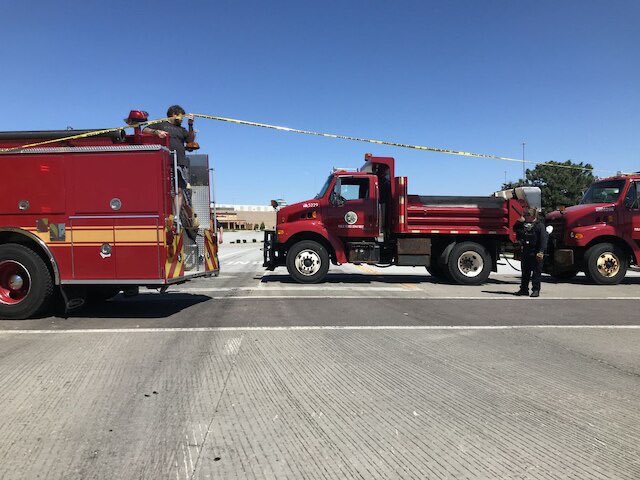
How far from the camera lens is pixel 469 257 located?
11.7 m

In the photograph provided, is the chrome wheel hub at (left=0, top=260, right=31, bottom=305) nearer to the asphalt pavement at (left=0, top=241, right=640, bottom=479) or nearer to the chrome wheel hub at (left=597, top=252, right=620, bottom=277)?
the asphalt pavement at (left=0, top=241, right=640, bottom=479)

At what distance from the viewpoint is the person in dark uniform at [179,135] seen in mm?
7214

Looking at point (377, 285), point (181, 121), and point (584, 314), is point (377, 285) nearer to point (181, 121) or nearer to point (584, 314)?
point (584, 314)

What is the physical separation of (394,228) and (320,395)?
8.36 meters

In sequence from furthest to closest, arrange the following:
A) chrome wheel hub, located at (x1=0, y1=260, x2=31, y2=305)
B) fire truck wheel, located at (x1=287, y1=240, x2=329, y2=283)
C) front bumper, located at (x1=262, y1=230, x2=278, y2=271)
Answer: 1. front bumper, located at (x1=262, y1=230, x2=278, y2=271)
2. fire truck wheel, located at (x1=287, y1=240, x2=329, y2=283)
3. chrome wheel hub, located at (x1=0, y1=260, x2=31, y2=305)

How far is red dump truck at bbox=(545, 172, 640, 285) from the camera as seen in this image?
11406mm

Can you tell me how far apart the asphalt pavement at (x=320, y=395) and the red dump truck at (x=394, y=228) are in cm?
427

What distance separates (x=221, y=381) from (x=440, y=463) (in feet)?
6.99

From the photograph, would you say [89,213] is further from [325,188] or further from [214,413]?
[325,188]

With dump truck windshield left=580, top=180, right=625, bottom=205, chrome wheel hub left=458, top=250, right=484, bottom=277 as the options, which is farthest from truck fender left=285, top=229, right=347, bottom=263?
dump truck windshield left=580, top=180, right=625, bottom=205

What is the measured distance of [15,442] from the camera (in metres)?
2.94

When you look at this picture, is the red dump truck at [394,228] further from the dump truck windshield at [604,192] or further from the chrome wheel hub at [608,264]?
the chrome wheel hub at [608,264]

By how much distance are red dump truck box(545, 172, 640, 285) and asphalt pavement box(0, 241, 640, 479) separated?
4.61 m

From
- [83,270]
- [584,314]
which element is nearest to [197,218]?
[83,270]
